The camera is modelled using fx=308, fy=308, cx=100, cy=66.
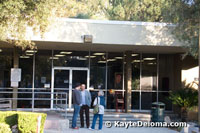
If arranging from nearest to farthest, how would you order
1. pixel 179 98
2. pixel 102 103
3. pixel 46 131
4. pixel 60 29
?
pixel 46 131 < pixel 102 103 < pixel 60 29 < pixel 179 98

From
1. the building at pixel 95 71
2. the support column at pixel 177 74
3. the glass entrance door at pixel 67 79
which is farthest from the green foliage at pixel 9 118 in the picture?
the support column at pixel 177 74

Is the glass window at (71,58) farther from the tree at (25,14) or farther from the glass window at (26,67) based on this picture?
the tree at (25,14)

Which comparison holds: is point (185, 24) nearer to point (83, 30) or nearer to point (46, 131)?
point (83, 30)

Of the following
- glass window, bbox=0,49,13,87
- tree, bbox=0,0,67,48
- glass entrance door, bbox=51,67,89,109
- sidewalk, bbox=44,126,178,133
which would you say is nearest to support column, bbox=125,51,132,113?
glass entrance door, bbox=51,67,89,109

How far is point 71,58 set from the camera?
17312 millimetres

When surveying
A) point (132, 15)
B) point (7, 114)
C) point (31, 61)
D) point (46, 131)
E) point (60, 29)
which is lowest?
point (46, 131)

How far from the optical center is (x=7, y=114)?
34.0 feet

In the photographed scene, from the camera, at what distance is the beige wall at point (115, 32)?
540 inches

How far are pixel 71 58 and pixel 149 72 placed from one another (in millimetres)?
4644

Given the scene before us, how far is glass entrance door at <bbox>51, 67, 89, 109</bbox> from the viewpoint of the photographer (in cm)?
1690

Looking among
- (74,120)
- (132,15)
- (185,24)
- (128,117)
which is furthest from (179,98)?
(132,15)

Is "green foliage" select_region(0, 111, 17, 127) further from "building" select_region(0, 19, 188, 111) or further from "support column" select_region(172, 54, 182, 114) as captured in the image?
"support column" select_region(172, 54, 182, 114)

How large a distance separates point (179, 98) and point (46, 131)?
6.94 m

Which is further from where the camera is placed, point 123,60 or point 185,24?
point 123,60
